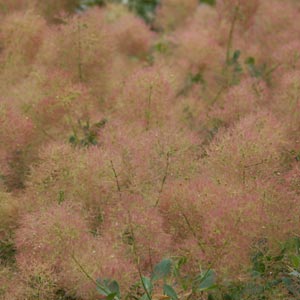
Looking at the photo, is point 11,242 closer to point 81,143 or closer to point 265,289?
point 81,143

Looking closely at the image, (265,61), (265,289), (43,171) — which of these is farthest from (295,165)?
(265,61)

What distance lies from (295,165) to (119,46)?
4.07ft

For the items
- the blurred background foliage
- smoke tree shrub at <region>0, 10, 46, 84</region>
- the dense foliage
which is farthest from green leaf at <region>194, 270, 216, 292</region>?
the blurred background foliage

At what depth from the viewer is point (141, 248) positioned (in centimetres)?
177

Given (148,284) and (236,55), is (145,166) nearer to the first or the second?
(148,284)

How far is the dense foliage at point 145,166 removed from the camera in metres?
1.71

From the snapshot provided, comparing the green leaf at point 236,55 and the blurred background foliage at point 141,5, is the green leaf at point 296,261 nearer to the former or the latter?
the green leaf at point 236,55

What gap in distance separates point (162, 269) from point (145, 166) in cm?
37

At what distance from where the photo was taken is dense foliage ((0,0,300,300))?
5.60ft

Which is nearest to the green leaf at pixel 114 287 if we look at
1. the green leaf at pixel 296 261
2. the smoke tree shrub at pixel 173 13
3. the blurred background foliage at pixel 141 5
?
the green leaf at pixel 296 261

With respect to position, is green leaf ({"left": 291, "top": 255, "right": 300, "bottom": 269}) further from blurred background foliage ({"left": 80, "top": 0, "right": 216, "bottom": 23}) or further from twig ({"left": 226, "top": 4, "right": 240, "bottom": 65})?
blurred background foliage ({"left": 80, "top": 0, "right": 216, "bottom": 23})

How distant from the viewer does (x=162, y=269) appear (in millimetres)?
1655

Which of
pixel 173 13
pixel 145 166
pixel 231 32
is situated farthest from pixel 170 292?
pixel 173 13

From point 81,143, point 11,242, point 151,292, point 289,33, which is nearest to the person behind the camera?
point 151,292
